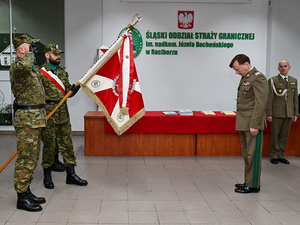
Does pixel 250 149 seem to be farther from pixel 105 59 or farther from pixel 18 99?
pixel 18 99

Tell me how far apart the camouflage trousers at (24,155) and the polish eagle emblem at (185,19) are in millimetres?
4824

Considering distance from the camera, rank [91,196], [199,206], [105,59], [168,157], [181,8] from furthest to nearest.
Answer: [181,8]
[168,157]
[105,59]
[91,196]
[199,206]

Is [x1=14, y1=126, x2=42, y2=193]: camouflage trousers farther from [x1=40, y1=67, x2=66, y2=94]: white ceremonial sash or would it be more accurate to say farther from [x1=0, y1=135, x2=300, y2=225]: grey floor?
[x1=40, y1=67, x2=66, y2=94]: white ceremonial sash

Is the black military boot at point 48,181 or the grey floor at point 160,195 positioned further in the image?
the black military boot at point 48,181

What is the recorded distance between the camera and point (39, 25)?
23.6 ft

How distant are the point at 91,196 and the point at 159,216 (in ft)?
2.93

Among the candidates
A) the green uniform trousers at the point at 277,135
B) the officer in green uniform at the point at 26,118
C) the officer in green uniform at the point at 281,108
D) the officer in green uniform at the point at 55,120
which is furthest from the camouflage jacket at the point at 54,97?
the green uniform trousers at the point at 277,135

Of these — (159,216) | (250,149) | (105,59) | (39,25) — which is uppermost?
(39,25)

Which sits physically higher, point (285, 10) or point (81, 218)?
point (285, 10)

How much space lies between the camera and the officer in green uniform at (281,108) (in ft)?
16.6

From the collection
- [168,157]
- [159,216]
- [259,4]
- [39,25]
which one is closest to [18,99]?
[159,216]

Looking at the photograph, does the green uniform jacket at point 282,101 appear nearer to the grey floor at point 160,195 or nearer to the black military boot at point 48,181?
the grey floor at point 160,195

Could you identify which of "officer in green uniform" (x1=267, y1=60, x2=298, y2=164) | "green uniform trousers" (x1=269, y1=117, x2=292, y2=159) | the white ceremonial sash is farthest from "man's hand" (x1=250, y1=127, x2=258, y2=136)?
the white ceremonial sash

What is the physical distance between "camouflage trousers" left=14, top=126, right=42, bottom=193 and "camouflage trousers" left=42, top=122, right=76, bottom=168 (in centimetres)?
59
